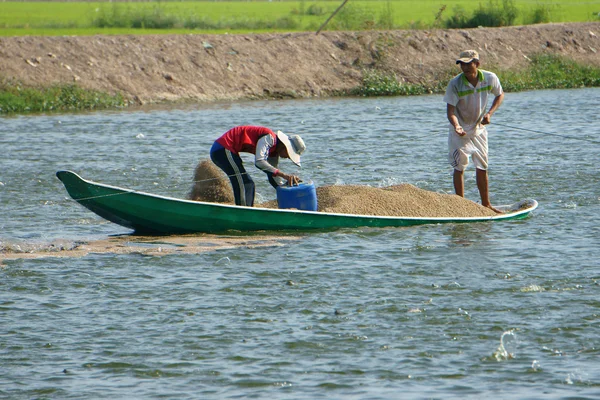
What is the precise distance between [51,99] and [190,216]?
15845 mm

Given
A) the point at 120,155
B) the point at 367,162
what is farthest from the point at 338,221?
the point at 120,155

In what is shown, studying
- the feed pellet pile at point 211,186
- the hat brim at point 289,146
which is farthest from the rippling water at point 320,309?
the feed pellet pile at point 211,186

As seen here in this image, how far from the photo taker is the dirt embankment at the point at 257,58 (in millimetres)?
27109

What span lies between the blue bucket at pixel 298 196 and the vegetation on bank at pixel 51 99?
15473mm

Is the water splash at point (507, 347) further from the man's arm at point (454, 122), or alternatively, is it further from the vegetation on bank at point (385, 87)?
the vegetation on bank at point (385, 87)

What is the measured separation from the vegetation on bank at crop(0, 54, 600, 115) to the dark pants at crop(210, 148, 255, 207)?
49.3 feet

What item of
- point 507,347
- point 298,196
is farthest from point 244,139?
point 507,347

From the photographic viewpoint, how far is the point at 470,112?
39.7ft

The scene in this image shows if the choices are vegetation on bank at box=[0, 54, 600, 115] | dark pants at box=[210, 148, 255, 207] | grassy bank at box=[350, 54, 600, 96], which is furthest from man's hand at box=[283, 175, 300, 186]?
grassy bank at box=[350, 54, 600, 96]

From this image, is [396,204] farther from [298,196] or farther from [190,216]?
[190,216]

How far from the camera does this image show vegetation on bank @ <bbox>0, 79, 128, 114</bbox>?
83.2 ft

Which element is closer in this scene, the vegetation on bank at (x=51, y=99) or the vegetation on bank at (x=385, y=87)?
the vegetation on bank at (x=51, y=99)

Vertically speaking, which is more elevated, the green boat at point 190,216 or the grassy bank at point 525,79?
the green boat at point 190,216

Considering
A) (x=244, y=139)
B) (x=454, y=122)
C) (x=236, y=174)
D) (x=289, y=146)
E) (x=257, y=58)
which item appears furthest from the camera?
(x=257, y=58)
